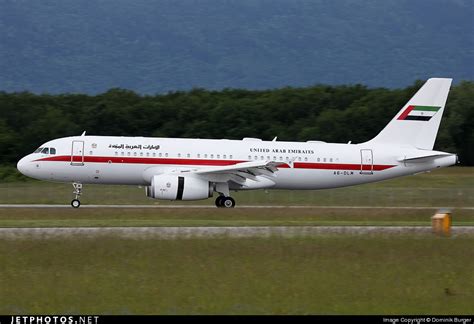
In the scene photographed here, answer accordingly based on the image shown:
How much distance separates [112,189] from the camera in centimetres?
5022

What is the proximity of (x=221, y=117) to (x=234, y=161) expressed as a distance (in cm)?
3982

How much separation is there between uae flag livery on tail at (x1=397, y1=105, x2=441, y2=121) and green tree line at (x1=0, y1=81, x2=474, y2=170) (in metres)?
30.3

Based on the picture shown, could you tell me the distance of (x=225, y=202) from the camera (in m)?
42.2

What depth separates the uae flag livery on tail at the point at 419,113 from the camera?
45062mm

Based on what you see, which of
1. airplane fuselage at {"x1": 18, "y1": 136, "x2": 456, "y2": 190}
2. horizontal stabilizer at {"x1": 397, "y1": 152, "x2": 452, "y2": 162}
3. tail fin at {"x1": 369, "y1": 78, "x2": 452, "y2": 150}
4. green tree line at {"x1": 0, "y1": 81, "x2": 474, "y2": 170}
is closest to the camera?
airplane fuselage at {"x1": 18, "y1": 136, "x2": 456, "y2": 190}

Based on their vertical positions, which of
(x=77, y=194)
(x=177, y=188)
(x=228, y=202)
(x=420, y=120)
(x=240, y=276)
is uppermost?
(x=420, y=120)

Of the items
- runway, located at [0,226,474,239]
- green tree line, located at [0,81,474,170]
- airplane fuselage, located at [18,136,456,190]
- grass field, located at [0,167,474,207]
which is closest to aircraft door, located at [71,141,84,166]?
airplane fuselage, located at [18,136,456,190]

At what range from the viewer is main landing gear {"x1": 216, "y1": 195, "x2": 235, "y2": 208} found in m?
42.1

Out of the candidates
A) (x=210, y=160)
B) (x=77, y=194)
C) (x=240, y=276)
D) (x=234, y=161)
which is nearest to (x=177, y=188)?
(x=210, y=160)

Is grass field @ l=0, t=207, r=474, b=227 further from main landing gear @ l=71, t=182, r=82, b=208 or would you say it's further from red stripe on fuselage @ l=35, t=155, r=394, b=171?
red stripe on fuselage @ l=35, t=155, r=394, b=171

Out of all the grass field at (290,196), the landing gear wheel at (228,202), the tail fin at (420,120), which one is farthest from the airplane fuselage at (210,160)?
the grass field at (290,196)

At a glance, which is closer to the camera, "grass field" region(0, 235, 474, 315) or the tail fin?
"grass field" region(0, 235, 474, 315)

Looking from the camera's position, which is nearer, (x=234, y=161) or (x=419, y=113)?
(x=234, y=161)

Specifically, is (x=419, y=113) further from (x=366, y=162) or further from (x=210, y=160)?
(x=210, y=160)
